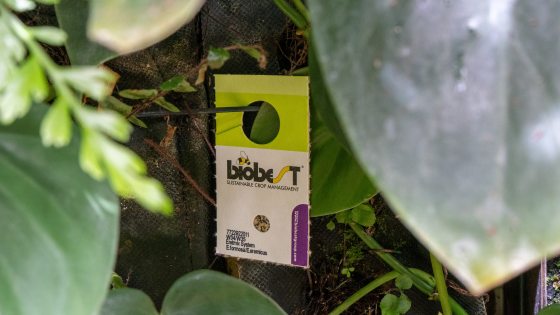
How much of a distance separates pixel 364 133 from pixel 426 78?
0.16ft

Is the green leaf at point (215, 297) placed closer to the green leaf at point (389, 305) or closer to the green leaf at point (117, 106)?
the green leaf at point (117, 106)

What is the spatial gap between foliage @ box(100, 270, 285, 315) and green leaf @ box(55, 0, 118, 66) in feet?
0.69

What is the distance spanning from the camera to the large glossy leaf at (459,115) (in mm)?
248

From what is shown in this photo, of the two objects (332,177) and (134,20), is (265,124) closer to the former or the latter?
(332,177)

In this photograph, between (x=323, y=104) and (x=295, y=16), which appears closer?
(x=323, y=104)

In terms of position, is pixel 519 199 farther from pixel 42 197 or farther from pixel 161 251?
pixel 161 251

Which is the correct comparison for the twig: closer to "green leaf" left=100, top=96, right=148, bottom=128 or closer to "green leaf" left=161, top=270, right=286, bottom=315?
"green leaf" left=100, top=96, right=148, bottom=128

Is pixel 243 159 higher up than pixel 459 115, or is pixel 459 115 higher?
pixel 459 115

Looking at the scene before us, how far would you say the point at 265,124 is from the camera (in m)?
0.68

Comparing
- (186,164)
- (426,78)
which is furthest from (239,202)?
(426,78)

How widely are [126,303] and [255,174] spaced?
0.25 meters

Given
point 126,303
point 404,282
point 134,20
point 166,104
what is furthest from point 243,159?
point 134,20

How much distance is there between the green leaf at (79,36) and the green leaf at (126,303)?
208 mm

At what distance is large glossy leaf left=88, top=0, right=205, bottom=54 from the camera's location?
0.23m
